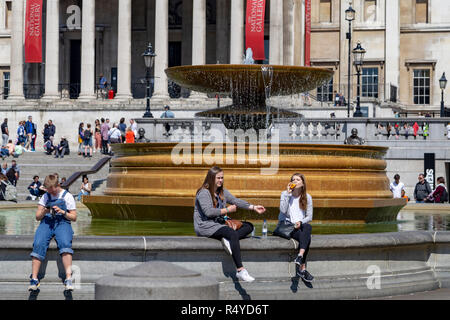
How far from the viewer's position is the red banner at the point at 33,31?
5175 cm

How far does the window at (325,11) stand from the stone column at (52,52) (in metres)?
15.9

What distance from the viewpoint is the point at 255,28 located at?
4888 cm

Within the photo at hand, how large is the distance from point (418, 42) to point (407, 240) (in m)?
49.2

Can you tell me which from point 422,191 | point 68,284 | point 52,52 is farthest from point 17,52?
point 68,284

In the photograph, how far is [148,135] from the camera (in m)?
40.0

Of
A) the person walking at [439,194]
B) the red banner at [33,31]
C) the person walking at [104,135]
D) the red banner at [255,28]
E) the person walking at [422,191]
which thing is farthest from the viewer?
the red banner at [33,31]

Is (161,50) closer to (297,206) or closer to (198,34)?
(198,34)

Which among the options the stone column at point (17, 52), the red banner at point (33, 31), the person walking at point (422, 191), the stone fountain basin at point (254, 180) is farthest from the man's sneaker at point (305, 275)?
the stone column at point (17, 52)

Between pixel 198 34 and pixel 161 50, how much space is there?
6.94 feet

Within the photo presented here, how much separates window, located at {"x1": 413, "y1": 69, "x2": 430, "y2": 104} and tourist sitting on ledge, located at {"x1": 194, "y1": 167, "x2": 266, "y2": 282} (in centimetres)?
4960

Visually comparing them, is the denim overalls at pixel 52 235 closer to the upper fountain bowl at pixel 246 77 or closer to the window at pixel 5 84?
the upper fountain bowl at pixel 246 77

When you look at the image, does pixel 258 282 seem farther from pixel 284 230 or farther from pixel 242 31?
pixel 242 31
